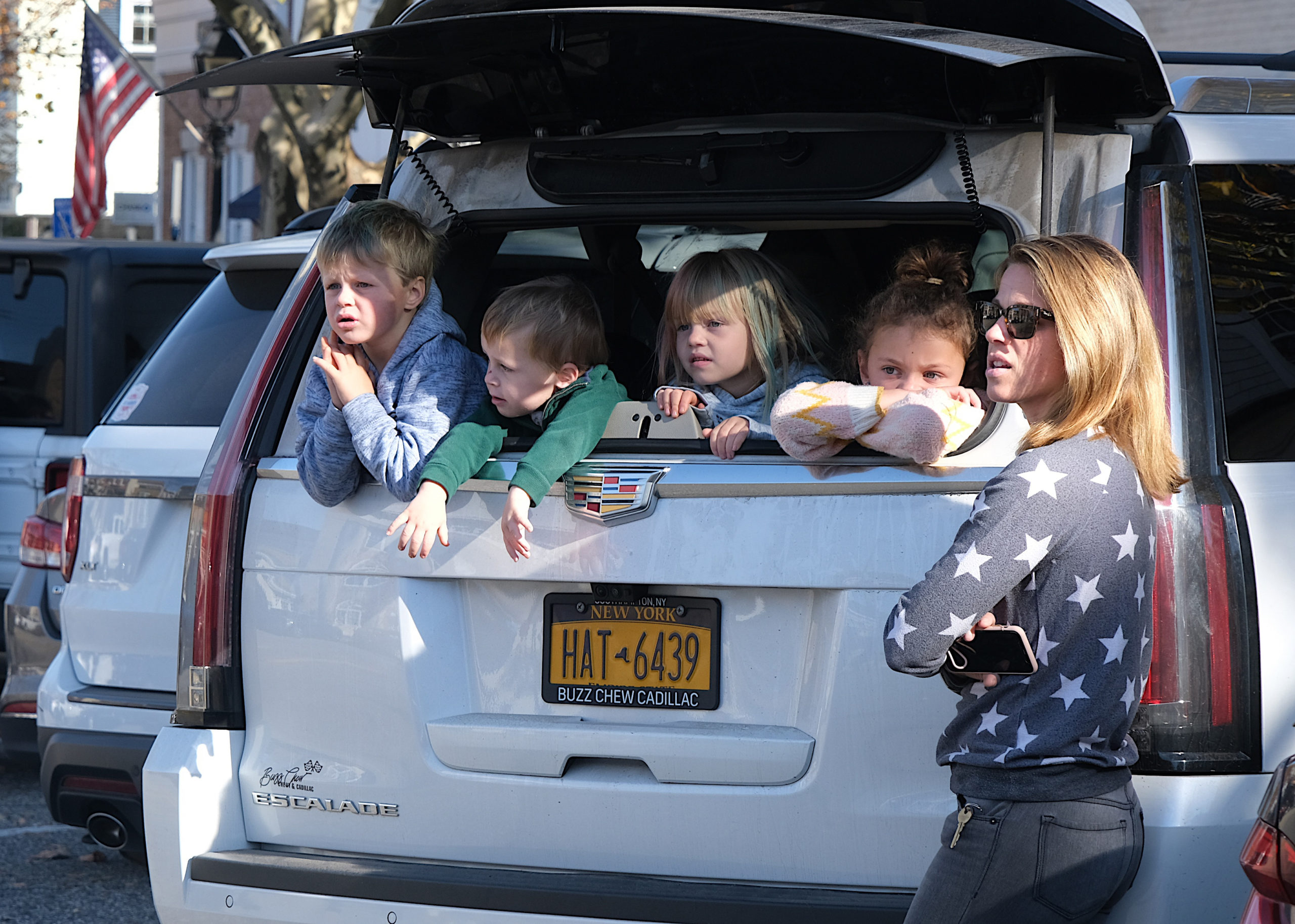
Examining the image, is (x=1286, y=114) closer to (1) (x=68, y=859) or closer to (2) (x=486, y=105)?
(2) (x=486, y=105)

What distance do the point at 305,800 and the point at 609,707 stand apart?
683mm

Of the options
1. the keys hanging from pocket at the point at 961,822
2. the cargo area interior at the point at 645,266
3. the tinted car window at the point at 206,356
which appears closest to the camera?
the keys hanging from pocket at the point at 961,822

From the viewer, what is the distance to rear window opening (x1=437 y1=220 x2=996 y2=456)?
369 centimetres

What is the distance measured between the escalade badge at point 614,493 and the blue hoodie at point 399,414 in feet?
1.08

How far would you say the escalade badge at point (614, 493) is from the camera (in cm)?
275

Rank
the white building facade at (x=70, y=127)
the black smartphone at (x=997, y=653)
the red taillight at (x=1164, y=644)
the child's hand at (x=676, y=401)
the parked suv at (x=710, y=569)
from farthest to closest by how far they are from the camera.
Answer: the white building facade at (x=70, y=127) → the child's hand at (x=676, y=401) → the parked suv at (x=710, y=569) → the red taillight at (x=1164, y=644) → the black smartphone at (x=997, y=653)

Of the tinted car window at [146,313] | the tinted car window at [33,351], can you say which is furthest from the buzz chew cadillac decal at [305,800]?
the tinted car window at [146,313]

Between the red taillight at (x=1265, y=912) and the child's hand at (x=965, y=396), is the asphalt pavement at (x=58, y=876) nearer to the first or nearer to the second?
the child's hand at (x=965, y=396)

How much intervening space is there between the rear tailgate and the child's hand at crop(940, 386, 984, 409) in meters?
0.15

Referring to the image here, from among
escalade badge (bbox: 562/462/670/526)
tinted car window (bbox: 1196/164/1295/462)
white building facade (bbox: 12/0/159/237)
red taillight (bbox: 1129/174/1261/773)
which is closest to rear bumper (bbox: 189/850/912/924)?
red taillight (bbox: 1129/174/1261/773)

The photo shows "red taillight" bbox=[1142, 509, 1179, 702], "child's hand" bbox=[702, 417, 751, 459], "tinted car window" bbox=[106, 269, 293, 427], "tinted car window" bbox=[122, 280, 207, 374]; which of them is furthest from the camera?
"tinted car window" bbox=[122, 280, 207, 374]

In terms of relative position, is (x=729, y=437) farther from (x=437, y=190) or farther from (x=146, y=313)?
(x=146, y=313)

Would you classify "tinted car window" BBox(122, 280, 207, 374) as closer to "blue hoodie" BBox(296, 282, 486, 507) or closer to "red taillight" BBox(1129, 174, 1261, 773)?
"blue hoodie" BBox(296, 282, 486, 507)

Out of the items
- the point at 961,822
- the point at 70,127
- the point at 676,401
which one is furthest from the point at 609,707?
the point at 70,127
